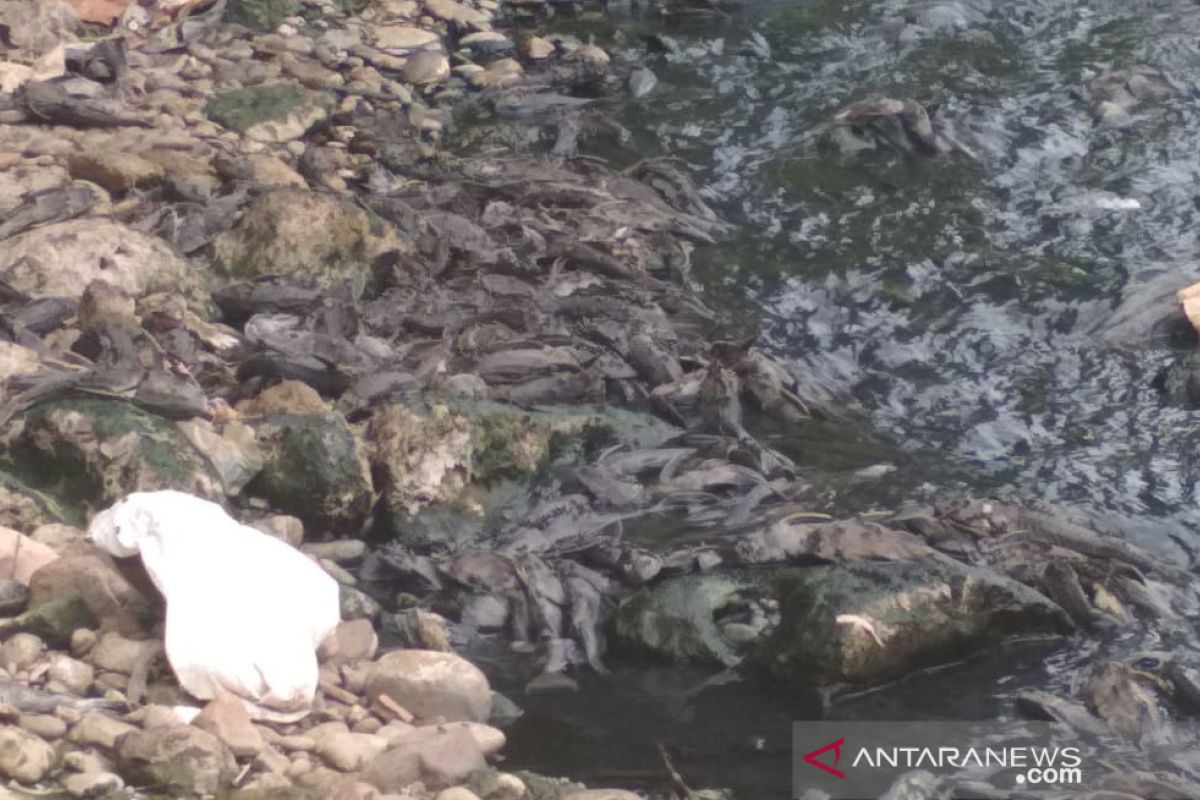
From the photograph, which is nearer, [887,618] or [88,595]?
[88,595]

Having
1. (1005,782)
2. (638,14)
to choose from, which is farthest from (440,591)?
(638,14)

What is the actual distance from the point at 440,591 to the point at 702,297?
9.01 ft

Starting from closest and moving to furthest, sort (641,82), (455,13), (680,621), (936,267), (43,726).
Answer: (43,726)
(680,621)
(936,267)
(641,82)
(455,13)

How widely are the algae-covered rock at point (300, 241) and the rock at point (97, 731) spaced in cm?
314

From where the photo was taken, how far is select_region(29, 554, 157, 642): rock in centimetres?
407

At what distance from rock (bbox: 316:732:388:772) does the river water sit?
1.56ft

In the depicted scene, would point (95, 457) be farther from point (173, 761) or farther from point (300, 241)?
point (300, 241)

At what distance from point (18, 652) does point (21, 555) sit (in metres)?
0.42

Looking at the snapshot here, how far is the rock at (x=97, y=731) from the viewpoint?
3.56 meters

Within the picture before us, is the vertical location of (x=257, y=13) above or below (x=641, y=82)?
above

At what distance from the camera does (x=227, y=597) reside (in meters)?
3.97

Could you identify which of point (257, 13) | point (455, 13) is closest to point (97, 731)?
point (257, 13)

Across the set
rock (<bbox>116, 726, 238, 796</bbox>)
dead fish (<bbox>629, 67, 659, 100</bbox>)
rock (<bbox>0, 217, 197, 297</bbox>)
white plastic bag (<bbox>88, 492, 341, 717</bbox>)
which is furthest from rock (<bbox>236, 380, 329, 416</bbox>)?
dead fish (<bbox>629, 67, 659, 100</bbox>)

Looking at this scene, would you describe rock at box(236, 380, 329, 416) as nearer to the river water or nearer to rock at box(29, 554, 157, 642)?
rock at box(29, 554, 157, 642)
